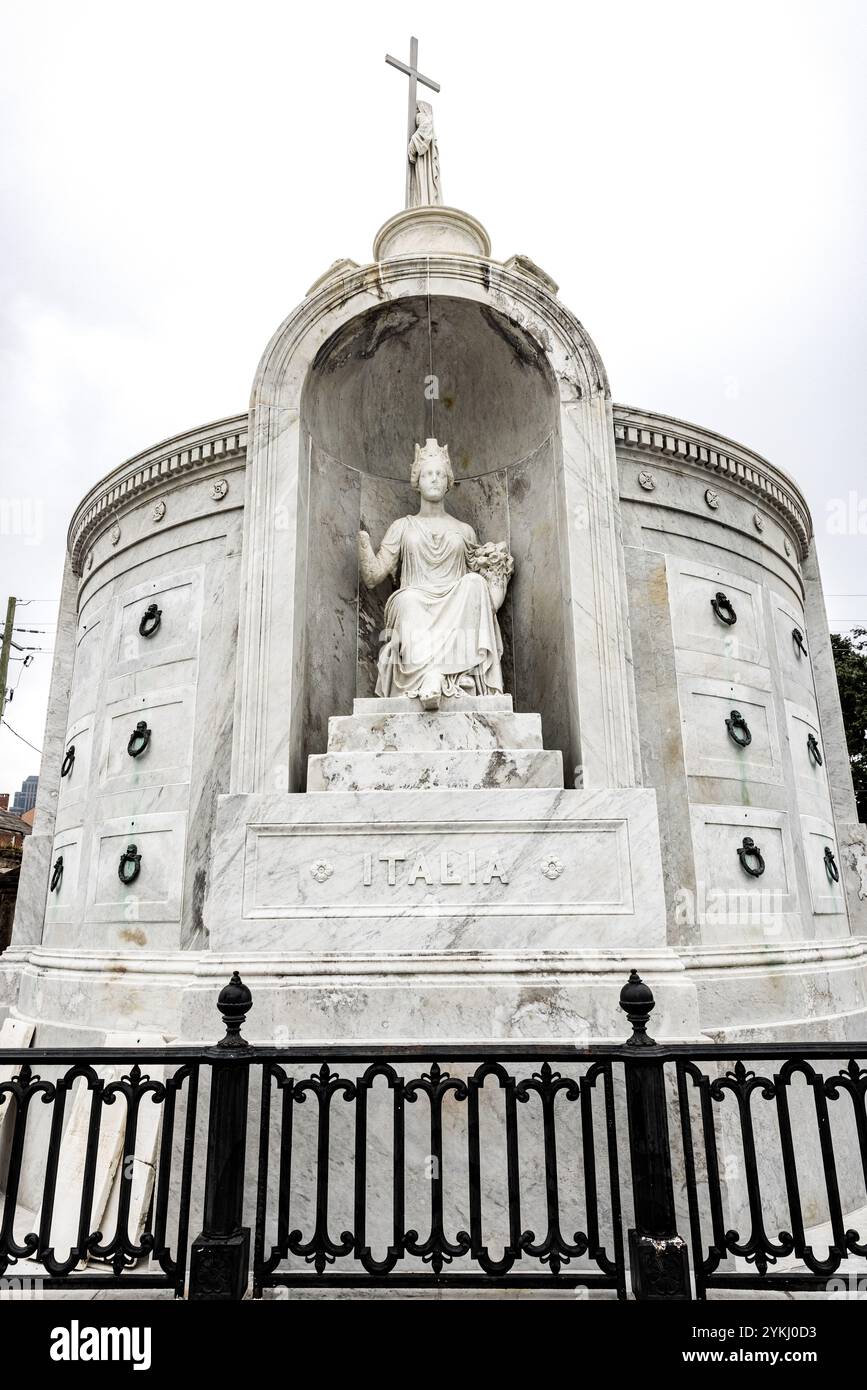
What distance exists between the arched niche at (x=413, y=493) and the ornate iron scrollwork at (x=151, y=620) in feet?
→ 6.45

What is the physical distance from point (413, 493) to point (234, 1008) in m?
5.52

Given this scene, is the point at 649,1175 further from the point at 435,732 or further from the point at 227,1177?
the point at 435,732

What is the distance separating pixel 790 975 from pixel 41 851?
7449 millimetres

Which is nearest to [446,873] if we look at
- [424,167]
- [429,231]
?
[429,231]

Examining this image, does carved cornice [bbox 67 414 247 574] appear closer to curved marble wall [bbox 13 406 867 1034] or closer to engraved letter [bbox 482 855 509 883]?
curved marble wall [bbox 13 406 867 1034]

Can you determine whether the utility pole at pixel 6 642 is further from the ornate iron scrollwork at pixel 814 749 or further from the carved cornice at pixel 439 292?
the ornate iron scrollwork at pixel 814 749

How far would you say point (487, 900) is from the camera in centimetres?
471

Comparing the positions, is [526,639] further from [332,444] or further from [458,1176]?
[458,1176]

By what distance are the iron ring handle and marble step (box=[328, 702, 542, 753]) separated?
4.05 m

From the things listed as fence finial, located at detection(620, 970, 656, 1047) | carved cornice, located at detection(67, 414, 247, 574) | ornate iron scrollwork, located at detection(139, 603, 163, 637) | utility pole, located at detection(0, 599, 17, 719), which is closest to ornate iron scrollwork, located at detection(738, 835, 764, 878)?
fence finial, located at detection(620, 970, 656, 1047)

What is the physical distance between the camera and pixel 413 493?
7672 mm

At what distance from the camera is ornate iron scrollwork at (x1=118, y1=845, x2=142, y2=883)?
6.87 meters
